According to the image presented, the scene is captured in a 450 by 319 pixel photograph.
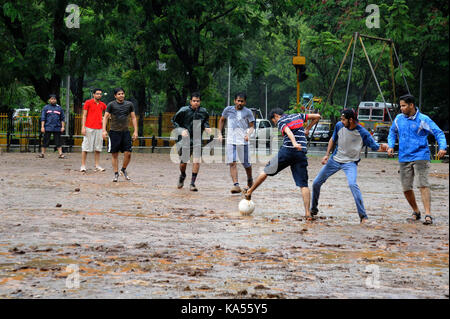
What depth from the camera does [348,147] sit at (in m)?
10.9

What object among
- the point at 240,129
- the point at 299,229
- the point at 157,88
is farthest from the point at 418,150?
the point at 157,88

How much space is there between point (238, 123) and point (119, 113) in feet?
9.73

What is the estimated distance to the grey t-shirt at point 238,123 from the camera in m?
14.5

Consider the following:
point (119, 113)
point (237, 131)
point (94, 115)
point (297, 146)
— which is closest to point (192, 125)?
point (237, 131)

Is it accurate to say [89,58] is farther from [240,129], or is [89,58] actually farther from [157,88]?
[240,129]

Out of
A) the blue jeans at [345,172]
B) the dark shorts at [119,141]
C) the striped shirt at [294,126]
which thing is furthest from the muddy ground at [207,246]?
the dark shorts at [119,141]

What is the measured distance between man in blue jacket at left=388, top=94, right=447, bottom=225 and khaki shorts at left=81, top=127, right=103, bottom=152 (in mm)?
9382

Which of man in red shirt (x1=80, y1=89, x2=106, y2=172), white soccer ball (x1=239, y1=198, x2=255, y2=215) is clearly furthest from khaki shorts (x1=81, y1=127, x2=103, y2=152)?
white soccer ball (x1=239, y1=198, x2=255, y2=215)

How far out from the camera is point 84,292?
5.78 meters

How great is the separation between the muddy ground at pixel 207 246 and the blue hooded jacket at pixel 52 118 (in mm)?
8520

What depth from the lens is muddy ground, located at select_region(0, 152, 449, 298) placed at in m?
6.05

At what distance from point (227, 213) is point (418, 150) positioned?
9.42 ft

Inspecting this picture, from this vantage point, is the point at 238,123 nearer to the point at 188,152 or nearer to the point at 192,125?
the point at 192,125

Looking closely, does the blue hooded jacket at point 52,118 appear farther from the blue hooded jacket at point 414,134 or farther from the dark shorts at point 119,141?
the blue hooded jacket at point 414,134
